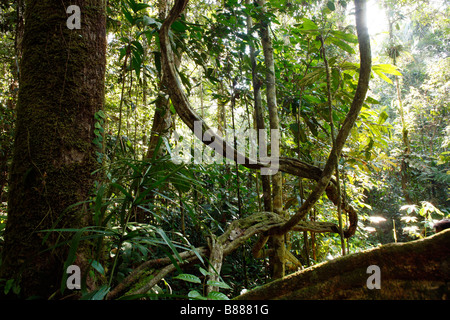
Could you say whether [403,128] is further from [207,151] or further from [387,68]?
[387,68]

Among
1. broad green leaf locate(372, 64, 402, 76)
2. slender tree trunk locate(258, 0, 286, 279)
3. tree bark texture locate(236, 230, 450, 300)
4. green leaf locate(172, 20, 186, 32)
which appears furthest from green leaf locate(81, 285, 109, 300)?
broad green leaf locate(372, 64, 402, 76)

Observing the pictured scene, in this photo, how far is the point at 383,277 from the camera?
632 millimetres

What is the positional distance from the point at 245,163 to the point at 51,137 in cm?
87

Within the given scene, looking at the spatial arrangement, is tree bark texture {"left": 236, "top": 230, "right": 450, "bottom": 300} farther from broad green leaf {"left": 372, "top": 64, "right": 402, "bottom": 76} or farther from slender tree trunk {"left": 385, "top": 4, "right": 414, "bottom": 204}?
slender tree trunk {"left": 385, "top": 4, "right": 414, "bottom": 204}

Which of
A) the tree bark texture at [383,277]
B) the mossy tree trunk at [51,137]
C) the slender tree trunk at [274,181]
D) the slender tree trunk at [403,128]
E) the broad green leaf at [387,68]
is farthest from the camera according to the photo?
the slender tree trunk at [403,128]

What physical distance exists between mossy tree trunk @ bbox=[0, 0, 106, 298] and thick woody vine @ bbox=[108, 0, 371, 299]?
11.3 inches

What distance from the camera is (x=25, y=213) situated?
895mm

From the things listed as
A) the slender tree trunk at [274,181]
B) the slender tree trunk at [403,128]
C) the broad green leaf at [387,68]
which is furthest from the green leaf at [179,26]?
the slender tree trunk at [403,128]

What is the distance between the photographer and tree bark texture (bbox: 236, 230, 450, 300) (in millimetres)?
561

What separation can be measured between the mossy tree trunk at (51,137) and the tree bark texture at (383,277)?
29.1 inches

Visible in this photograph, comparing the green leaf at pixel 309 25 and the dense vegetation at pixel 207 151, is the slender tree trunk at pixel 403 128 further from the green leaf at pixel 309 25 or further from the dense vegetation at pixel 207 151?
the green leaf at pixel 309 25

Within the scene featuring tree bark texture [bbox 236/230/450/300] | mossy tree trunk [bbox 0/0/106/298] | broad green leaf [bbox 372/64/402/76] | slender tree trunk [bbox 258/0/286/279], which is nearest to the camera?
tree bark texture [bbox 236/230/450/300]

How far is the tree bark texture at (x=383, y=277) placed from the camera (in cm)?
56
